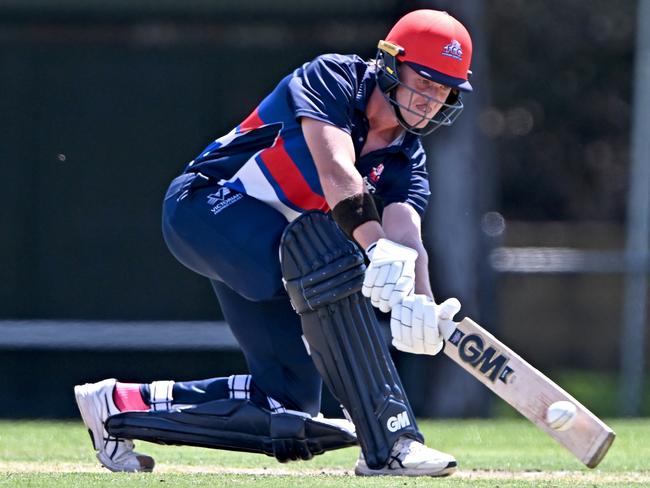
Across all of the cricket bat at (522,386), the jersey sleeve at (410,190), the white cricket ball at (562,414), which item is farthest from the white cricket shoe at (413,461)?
the jersey sleeve at (410,190)

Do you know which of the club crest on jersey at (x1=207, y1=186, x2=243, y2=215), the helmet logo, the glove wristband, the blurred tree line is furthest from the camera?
the blurred tree line

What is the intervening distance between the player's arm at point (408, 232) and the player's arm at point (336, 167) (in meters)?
0.29

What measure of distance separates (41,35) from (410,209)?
497cm

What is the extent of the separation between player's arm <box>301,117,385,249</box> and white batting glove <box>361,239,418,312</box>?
12 cm

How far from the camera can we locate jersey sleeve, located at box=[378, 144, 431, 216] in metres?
5.29

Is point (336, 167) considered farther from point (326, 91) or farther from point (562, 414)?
point (562, 414)

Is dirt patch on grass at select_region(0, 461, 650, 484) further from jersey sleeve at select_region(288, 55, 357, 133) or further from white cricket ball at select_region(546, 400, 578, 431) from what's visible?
jersey sleeve at select_region(288, 55, 357, 133)

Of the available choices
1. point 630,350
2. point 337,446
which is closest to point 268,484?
point 337,446

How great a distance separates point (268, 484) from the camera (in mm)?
4527

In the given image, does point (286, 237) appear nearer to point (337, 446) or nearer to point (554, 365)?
point (337, 446)

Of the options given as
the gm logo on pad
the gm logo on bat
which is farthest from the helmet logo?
the gm logo on pad

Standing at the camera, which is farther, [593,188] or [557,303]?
[593,188]

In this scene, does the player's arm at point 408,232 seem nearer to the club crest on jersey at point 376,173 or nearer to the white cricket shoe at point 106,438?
the club crest on jersey at point 376,173

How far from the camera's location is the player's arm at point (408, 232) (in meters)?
5.05
